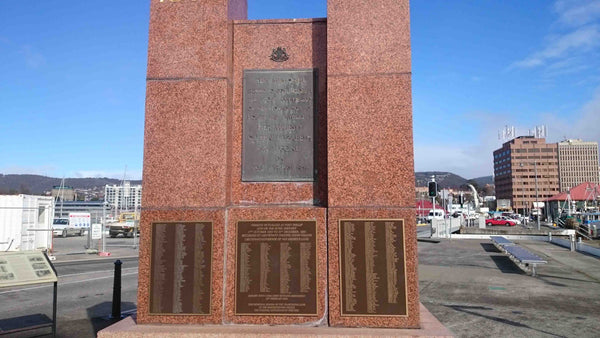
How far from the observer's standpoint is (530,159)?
13575cm

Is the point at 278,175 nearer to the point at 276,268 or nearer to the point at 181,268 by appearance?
the point at 276,268

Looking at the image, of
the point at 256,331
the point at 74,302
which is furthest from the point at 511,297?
the point at 74,302

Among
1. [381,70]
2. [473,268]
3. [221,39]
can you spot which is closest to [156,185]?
[221,39]

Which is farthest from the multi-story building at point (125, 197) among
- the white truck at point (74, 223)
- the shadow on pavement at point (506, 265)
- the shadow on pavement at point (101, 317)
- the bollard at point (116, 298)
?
the shadow on pavement at point (506, 265)

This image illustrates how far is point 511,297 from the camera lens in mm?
9984

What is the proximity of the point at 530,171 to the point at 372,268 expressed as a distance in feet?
484

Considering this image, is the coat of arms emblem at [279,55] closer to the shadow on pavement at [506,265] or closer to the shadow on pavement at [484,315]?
the shadow on pavement at [484,315]

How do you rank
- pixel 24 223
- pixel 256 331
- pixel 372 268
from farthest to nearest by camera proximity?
1. pixel 24 223
2. pixel 372 268
3. pixel 256 331

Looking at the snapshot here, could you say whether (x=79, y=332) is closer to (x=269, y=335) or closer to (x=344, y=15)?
(x=269, y=335)

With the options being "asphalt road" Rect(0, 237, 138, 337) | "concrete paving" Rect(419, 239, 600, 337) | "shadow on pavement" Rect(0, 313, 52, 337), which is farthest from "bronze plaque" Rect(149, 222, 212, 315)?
"concrete paving" Rect(419, 239, 600, 337)

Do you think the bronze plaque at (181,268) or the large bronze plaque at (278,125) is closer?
the bronze plaque at (181,268)

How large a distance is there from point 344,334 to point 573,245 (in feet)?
70.7

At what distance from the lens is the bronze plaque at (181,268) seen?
16.9 ft

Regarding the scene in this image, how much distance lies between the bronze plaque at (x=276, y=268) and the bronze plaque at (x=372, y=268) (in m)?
0.37
